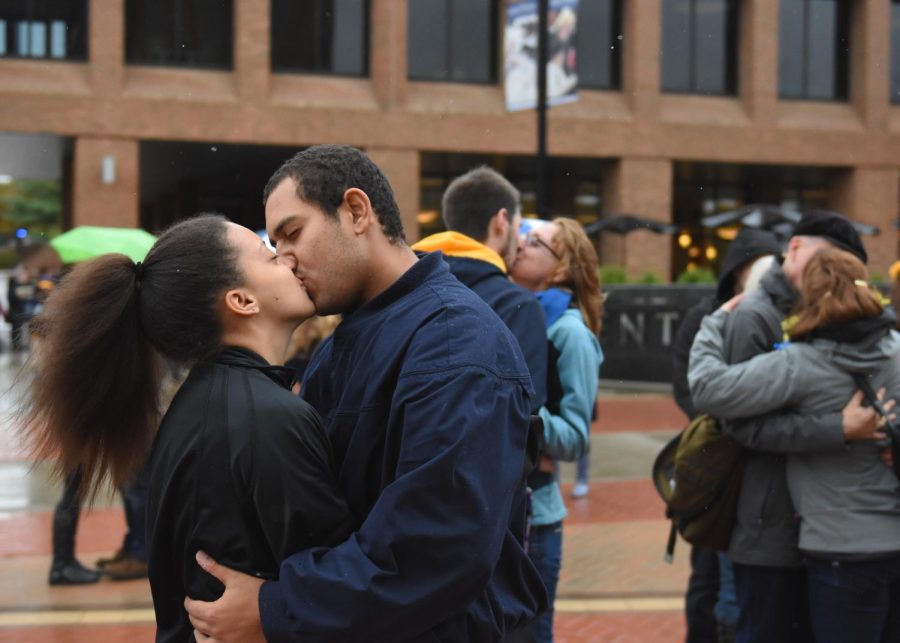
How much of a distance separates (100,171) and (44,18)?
12.0ft

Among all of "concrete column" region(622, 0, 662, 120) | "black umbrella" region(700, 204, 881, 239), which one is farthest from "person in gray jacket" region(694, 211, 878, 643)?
"concrete column" region(622, 0, 662, 120)

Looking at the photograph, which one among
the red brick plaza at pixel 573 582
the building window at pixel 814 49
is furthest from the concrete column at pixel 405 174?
the red brick plaza at pixel 573 582

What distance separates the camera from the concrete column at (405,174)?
2523 cm

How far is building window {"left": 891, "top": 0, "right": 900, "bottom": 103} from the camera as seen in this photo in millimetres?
29381

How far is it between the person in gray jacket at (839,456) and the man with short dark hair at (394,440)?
1.71m

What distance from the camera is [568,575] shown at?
6.81 m

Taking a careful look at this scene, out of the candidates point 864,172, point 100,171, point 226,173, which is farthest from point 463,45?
point 864,172

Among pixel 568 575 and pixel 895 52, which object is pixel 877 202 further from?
pixel 568 575

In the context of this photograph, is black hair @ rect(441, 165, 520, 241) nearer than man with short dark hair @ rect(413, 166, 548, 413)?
No

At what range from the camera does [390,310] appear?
2.08 meters

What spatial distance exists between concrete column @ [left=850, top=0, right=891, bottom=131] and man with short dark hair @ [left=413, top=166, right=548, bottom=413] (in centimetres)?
2717

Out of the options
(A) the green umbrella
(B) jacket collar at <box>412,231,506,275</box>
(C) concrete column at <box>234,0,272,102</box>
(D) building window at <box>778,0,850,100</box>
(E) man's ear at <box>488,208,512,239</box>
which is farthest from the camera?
(D) building window at <box>778,0,850,100</box>

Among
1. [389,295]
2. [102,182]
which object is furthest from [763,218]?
[389,295]

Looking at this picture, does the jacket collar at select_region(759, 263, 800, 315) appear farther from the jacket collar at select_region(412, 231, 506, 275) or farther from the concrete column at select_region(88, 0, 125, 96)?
the concrete column at select_region(88, 0, 125, 96)
